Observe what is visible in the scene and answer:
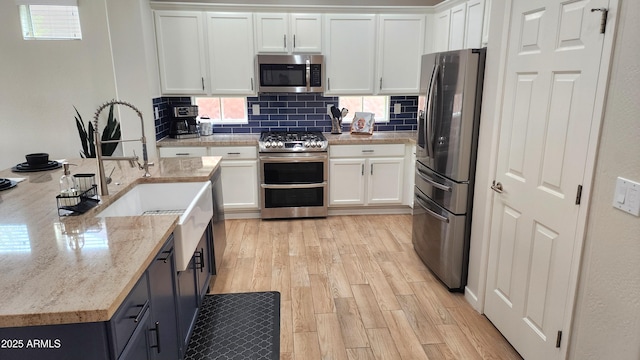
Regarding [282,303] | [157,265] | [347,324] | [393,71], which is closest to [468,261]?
[347,324]

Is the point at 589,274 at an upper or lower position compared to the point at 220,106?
lower

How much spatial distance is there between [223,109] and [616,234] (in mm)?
4172

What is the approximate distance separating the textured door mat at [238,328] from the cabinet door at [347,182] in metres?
1.73

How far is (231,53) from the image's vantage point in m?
4.29

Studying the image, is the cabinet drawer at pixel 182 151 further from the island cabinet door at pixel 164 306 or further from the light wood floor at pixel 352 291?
the island cabinet door at pixel 164 306

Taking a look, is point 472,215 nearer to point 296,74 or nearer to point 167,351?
point 167,351

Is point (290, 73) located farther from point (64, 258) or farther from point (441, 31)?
point (64, 258)

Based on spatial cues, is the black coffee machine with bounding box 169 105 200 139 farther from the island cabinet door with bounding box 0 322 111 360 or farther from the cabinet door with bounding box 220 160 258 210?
the island cabinet door with bounding box 0 322 111 360

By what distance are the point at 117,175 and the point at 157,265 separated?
3.97ft

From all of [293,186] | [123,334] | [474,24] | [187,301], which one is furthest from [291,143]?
[123,334]

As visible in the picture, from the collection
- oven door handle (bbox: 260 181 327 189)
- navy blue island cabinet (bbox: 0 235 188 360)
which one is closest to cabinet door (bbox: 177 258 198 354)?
navy blue island cabinet (bbox: 0 235 188 360)

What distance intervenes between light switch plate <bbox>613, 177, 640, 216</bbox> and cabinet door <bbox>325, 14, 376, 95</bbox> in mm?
3249

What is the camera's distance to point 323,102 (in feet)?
15.9

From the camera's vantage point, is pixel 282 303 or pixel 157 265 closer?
pixel 157 265
